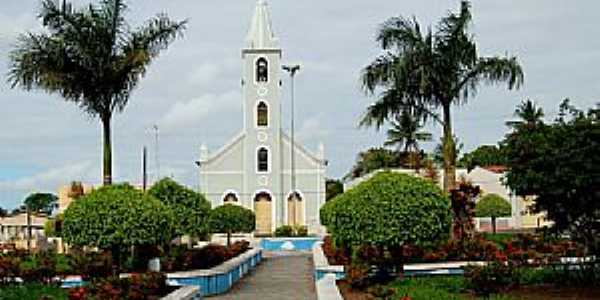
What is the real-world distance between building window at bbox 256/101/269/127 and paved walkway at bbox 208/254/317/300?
1133 inches

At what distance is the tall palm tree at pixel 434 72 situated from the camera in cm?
2641

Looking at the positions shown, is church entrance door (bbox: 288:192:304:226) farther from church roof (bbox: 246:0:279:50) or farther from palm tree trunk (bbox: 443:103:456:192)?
palm tree trunk (bbox: 443:103:456:192)

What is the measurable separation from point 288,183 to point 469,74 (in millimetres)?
36467

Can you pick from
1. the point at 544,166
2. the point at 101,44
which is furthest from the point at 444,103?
the point at 544,166

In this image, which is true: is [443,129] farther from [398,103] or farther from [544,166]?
[544,166]

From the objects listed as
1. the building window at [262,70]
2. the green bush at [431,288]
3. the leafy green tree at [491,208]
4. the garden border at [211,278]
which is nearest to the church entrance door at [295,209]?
the building window at [262,70]

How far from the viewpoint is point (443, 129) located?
26.8 metres

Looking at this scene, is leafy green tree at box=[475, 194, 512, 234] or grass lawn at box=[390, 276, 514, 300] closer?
grass lawn at box=[390, 276, 514, 300]

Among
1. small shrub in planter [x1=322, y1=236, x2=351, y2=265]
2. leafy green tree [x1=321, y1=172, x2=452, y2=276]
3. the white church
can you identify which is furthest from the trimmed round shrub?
the white church

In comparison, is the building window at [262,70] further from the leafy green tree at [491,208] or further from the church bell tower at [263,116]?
the leafy green tree at [491,208]

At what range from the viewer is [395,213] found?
17438 millimetres

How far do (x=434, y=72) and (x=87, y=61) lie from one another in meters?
9.30

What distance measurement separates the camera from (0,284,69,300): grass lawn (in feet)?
41.9

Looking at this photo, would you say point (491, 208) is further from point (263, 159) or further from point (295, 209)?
point (263, 159)
